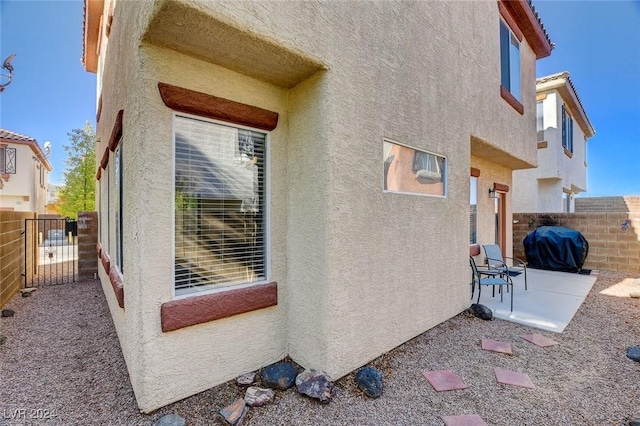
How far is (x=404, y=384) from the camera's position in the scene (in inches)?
134

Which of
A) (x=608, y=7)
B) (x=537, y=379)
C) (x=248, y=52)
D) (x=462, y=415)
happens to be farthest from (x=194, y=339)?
(x=608, y=7)

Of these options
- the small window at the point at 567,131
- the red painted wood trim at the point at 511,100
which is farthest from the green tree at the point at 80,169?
the small window at the point at 567,131

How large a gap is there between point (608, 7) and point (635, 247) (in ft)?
30.3

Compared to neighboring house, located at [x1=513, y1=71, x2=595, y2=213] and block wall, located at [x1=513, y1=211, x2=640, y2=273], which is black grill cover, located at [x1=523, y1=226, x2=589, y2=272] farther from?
neighboring house, located at [x1=513, y1=71, x2=595, y2=213]

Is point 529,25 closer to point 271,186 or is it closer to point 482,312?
point 482,312

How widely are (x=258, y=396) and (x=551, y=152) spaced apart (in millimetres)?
15513

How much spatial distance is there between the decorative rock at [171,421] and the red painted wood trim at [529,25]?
10.9m

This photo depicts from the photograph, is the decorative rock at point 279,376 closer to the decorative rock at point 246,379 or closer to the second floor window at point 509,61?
the decorative rock at point 246,379

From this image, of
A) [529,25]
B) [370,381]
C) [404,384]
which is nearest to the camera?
[370,381]

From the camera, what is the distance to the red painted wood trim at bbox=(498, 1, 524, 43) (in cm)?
750

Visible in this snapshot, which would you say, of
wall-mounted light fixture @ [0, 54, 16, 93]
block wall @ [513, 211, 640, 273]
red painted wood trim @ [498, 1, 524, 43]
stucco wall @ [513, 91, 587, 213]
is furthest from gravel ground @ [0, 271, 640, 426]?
stucco wall @ [513, 91, 587, 213]

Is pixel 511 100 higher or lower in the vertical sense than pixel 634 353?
higher

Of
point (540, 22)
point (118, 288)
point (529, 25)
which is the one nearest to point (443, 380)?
point (118, 288)

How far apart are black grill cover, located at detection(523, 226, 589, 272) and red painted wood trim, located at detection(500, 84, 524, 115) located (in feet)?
14.5
